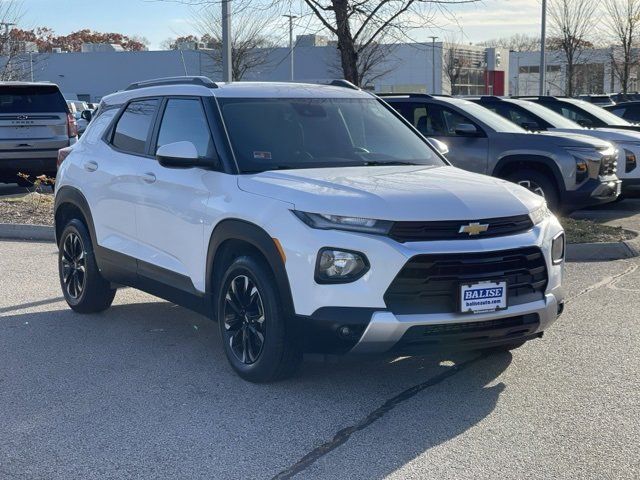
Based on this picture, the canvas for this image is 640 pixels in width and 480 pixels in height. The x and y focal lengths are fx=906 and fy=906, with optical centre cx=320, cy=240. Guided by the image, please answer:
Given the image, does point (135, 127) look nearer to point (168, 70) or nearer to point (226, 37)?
point (226, 37)

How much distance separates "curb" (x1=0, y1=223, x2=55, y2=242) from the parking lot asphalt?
4.80m

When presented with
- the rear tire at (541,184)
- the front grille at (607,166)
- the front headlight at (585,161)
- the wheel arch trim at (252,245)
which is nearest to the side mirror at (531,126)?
the rear tire at (541,184)

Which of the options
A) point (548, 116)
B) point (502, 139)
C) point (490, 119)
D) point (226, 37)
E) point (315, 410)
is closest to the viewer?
point (315, 410)

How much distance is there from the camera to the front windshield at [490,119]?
12.8 metres

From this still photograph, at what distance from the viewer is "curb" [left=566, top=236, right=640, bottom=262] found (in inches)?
396

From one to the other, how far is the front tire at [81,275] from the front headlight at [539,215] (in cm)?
370

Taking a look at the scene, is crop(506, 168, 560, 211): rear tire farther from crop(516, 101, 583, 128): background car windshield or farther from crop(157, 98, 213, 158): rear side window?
crop(157, 98, 213, 158): rear side window

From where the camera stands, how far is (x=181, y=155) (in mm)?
5918

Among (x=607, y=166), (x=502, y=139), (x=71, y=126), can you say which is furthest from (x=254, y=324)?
(x=71, y=126)

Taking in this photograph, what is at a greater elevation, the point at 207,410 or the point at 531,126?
the point at 531,126

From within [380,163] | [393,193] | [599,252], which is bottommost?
[599,252]

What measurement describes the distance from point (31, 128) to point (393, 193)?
12.3 metres

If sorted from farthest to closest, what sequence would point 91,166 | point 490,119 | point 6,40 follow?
point 6,40 → point 490,119 → point 91,166

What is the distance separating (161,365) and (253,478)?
2.10m
